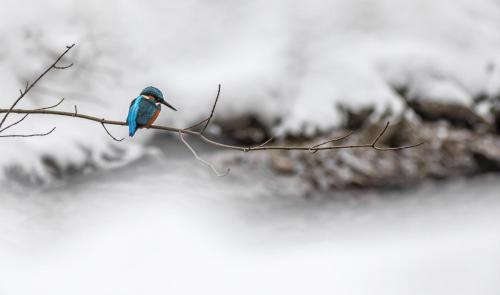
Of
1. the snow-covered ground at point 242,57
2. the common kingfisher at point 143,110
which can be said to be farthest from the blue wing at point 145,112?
the snow-covered ground at point 242,57

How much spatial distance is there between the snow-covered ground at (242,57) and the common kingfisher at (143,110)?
2.93 meters

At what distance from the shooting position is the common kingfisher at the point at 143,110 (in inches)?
101

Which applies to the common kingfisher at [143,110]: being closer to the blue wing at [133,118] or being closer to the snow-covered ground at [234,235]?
the blue wing at [133,118]

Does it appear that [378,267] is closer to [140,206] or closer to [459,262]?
[459,262]

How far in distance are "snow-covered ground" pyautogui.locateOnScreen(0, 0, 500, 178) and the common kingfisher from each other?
293 cm

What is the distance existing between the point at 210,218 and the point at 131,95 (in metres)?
1.54

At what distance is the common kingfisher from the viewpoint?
2570mm

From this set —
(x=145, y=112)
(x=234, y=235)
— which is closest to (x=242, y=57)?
(x=234, y=235)

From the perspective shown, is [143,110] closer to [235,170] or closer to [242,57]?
[235,170]

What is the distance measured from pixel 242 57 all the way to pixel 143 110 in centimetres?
385

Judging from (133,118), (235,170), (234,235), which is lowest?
(133,118)

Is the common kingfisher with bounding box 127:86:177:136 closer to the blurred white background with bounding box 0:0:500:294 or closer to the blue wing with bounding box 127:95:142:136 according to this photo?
the blue wing with bounding box 127:95:142:136

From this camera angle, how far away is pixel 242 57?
6.34 meters

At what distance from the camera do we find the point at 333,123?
18.9ft
